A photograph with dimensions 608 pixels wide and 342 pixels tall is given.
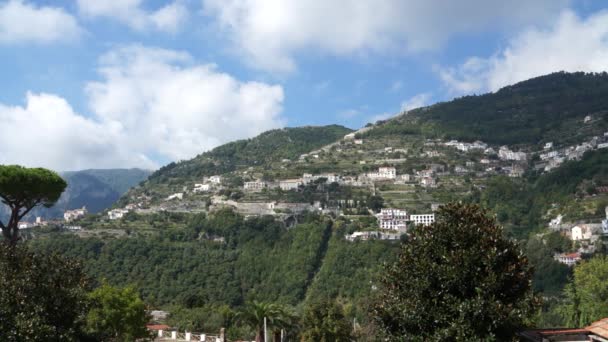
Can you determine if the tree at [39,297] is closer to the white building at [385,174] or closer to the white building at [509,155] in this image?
the white building at [385,174]

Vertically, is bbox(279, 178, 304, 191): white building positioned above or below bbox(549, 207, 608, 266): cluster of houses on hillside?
above

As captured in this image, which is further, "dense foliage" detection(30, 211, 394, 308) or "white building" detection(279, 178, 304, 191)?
"white building" detection(279, 178, 304, 191)

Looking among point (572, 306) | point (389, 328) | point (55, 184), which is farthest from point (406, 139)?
point (389, 328)

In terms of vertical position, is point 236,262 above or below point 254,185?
below

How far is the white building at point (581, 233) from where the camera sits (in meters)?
87.9

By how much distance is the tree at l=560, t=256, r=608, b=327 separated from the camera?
34.9 meters

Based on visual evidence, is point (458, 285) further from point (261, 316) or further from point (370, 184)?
point (370, 184)

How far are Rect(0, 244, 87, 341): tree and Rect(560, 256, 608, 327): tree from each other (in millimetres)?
29593

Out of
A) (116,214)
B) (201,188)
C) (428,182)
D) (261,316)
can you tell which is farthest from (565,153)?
(261,316)

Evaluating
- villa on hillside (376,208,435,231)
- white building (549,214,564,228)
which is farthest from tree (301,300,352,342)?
villa on hillside (376,208,435,231)

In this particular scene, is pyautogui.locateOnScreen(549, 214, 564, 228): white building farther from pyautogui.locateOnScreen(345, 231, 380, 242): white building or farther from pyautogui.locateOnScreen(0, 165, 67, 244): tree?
pyautogui.locateOnScreen(0, 165, 67, 244): tree

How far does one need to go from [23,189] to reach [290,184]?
4612 inches

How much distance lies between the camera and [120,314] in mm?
23672

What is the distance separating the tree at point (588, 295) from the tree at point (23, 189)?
105 ft
